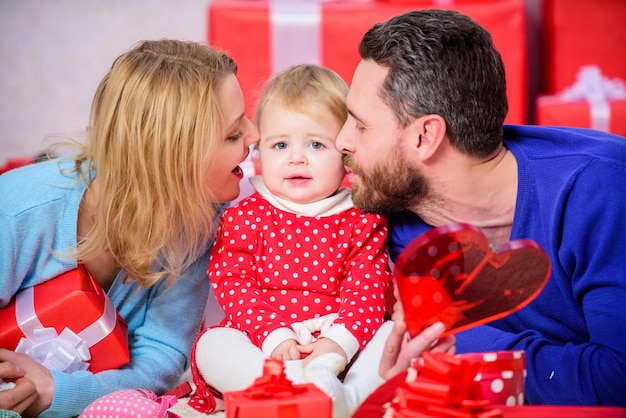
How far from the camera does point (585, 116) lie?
2.47 metres

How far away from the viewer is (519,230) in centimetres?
150

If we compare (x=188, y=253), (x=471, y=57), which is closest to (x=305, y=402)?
(x=188, y=253)

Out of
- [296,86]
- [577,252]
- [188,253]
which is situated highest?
[296,86]

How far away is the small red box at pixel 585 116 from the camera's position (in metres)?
2.47

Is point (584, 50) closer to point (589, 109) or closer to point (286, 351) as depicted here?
point (589, 109)

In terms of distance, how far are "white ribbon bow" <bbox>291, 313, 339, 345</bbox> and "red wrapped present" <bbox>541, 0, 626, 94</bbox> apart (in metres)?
1.68

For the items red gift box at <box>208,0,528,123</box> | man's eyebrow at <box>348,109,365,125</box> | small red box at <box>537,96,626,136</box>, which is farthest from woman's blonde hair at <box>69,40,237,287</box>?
small red box at <box>537,96,626,136</box>

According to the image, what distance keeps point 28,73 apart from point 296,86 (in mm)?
1862

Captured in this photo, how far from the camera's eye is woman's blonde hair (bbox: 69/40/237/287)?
1.51 metres

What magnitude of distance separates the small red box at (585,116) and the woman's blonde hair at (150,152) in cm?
136

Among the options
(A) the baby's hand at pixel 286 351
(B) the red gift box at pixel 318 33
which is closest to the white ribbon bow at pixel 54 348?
(A) the baby's hand at pixel 286 351

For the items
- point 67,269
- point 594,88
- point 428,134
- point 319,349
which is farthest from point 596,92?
point 67,269

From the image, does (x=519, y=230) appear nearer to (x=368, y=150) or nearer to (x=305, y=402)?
(x=368, y=150)

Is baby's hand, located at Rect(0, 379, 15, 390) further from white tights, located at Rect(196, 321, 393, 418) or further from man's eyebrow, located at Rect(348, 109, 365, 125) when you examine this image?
man's eyebrow, located at Rect(348, 109, 365, 125)
